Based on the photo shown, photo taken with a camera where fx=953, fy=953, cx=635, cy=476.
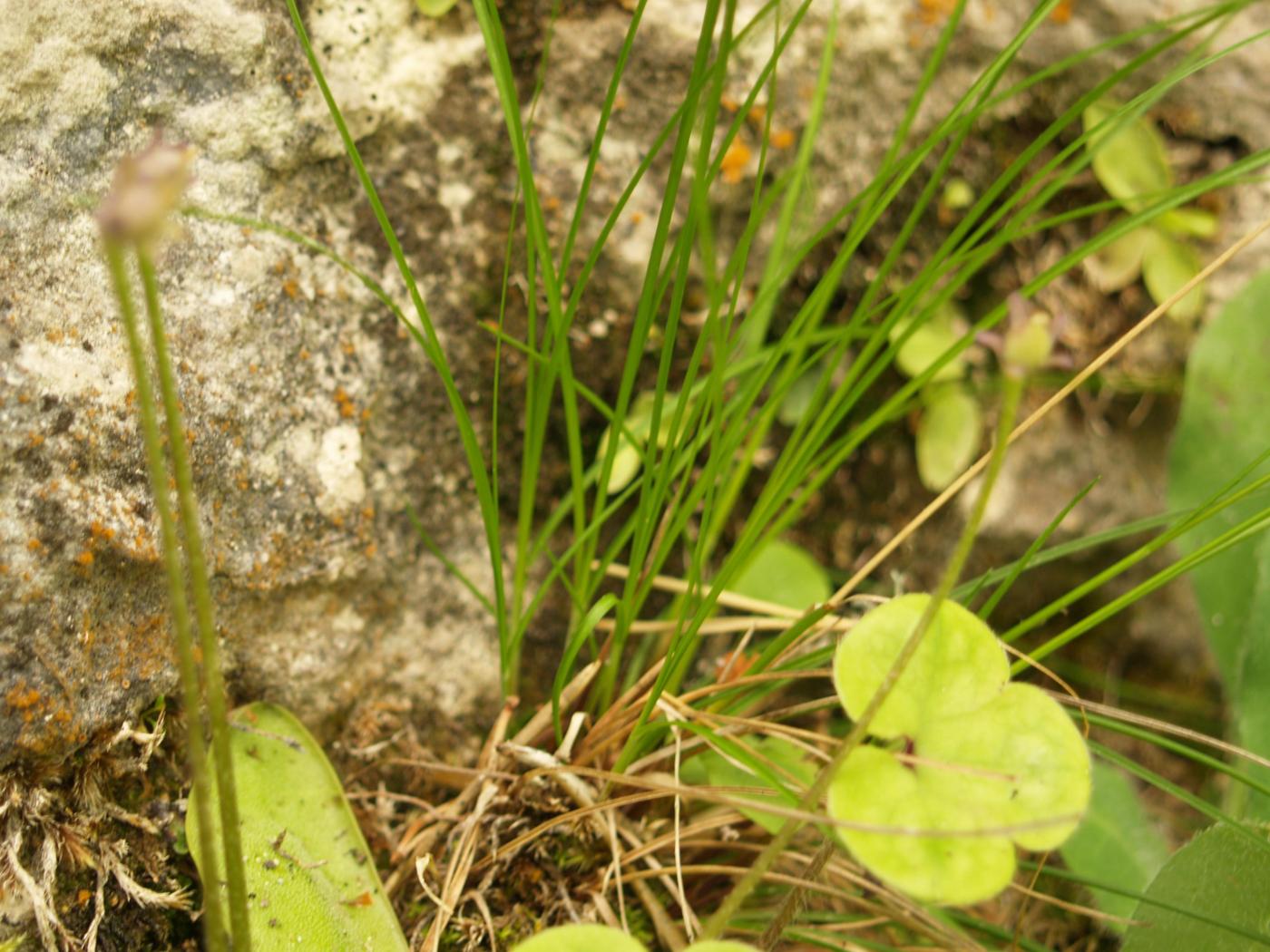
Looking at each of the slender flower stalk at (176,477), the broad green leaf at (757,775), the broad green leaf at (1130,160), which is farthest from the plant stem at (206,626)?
the broad green leaf at (1130,160)

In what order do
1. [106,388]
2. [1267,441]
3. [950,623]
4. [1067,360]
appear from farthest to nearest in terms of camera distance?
[1267,441] < [106,388] < [950,623] < [1067,360]

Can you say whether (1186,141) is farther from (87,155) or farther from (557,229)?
(87,155)

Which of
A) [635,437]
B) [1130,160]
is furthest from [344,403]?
[1130,160]

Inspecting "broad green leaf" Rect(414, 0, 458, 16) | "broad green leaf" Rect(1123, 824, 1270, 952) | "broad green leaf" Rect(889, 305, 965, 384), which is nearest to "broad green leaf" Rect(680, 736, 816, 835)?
"broad green leaf" Rect(1123, 824, 1270, 952)

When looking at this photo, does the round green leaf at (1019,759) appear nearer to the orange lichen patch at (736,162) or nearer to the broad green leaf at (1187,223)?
the orange lichen patch at (736,162)

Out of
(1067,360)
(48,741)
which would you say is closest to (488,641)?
(48,741)

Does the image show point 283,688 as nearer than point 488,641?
Yes

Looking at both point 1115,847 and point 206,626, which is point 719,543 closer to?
point 1115,847

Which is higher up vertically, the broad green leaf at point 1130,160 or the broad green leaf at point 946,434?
the broad green leaf at point 1130,160
